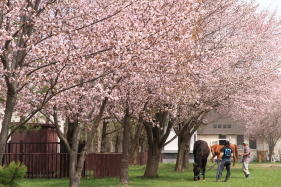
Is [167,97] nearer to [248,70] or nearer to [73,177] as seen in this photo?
[73,177]

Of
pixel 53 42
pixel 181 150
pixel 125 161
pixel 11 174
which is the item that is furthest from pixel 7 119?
pixel 181 150

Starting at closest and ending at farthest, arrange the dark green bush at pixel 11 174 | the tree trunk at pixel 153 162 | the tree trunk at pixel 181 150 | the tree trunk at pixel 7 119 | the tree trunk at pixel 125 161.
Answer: the dark green bush at pixel 11 174 < the tree trunk at pixel 7 119 < the tree trunk at pixel 125 161 < the tree trunk at pixel 153 162 < the tree trunk at pixel 181 150

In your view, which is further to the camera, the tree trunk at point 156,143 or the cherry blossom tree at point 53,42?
the tree trunk at point 156,143

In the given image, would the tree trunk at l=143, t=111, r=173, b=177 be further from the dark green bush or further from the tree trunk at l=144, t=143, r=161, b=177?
the dark green bush

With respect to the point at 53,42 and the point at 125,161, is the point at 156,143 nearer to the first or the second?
the point at 125,161

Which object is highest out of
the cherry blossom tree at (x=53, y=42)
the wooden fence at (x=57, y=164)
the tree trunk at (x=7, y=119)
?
the cherry blossom tree at (x=53, y=42)

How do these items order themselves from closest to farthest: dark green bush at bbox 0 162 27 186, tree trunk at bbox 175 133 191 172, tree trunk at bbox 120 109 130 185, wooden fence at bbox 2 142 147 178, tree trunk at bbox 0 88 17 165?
dark green bush at bbox 0 162 27 186
tree trunk at bbox 0 88 17 165
tree trunk at bbox 120 109 130 185
wooden fence at bbox 2 142 147 178
tree trunk at bbox 175 133 191 172

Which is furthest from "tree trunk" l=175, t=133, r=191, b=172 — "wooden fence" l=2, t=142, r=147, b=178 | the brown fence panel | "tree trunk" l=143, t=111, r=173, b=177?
the brown fence panel

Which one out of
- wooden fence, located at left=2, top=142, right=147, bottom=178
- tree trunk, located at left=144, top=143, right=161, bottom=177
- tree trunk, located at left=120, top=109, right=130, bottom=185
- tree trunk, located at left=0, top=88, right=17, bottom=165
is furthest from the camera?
tree trunk, located at left=144, top=143, right=161, bottom=177

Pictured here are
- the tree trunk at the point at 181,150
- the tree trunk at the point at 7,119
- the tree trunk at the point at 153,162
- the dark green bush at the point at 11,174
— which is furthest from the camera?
the tree trunk at the point at 181,150

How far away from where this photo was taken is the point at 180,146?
35.1 metres

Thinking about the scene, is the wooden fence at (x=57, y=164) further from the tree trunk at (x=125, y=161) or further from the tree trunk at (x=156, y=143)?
the tree trunk at (x=125, y=161)

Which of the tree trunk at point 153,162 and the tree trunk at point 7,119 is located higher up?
the tree trunk at point 7,119

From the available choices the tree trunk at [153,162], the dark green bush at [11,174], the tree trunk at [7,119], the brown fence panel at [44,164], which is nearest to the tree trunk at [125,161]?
the tree trunk at [153,162]
